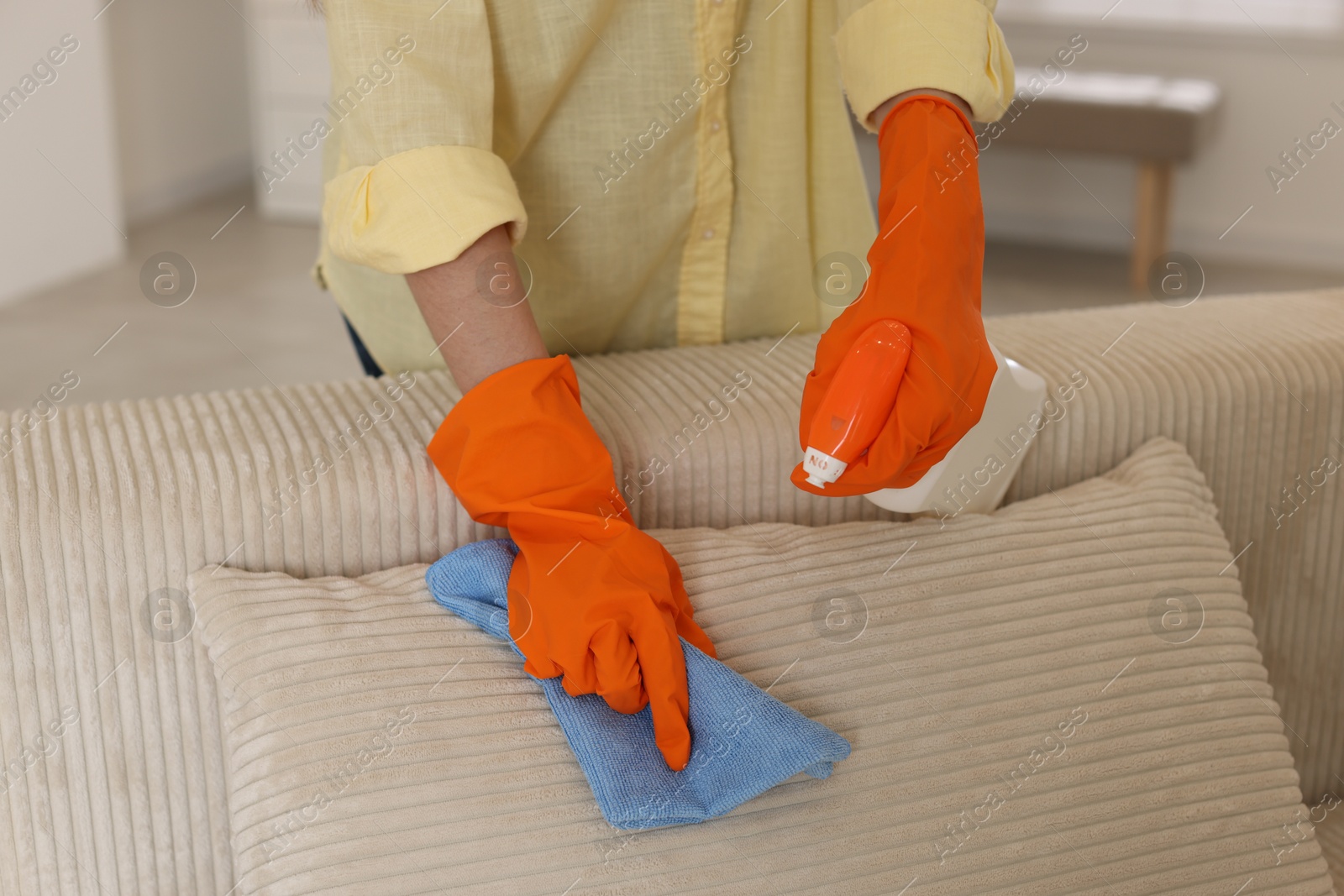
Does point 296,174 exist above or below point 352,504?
above

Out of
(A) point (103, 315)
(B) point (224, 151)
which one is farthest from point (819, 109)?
(B) point (224, 151)

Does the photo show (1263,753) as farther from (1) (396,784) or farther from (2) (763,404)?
(1) (396,784)

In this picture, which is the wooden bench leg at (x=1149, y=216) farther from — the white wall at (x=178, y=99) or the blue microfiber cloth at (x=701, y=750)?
the blue microfiber cloth at (x=701, y=750)

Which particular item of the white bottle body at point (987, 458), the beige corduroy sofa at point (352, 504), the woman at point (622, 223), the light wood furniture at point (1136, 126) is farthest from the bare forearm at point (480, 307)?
the light wood furniture at point (1136, 126)

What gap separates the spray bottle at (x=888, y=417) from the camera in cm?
60

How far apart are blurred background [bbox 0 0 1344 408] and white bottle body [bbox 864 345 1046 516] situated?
2.22m

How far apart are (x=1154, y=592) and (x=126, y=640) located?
0.66m

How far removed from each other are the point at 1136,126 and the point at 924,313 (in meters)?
3.08

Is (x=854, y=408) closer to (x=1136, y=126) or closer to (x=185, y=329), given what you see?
(x=185, y=329)

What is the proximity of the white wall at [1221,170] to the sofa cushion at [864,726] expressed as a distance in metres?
3.30

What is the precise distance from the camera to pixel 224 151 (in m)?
4.29

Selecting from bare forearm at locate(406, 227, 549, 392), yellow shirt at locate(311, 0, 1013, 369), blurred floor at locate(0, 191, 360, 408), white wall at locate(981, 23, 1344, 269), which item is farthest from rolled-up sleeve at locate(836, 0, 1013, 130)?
white wall at locate(981, 23, 1344, 269)

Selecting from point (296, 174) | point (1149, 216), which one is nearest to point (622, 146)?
point (1149, 216)

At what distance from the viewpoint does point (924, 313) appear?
0.64 m
